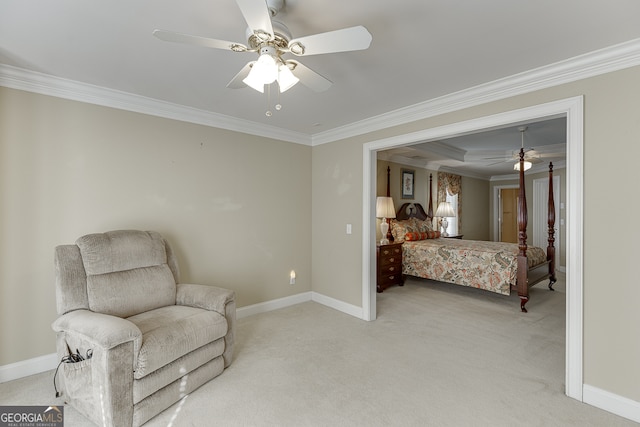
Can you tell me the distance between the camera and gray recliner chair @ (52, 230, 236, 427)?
5.85ft

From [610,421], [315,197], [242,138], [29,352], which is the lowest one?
[610,421]

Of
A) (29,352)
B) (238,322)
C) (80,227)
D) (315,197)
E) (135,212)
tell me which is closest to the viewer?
(29,352)

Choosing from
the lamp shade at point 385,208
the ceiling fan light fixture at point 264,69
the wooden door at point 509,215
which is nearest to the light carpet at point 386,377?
the lamp shade at point 385,208

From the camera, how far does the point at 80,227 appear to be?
2.71 meters

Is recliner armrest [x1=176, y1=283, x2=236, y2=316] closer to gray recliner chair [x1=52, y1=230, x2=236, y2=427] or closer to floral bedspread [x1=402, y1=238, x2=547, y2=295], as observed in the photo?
gray recliner chair [x1=52, y1=230, x2=236, y2=427]

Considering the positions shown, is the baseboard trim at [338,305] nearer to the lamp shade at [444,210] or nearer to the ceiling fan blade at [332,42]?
the ceiling fan blade at [332,42]

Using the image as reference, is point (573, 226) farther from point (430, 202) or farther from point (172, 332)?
point (430, 202)

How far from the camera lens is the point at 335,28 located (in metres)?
1.85

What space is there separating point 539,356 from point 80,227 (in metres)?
4.32

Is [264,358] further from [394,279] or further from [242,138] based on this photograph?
[394,279]

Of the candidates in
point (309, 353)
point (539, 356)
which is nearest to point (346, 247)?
point (309, 353)

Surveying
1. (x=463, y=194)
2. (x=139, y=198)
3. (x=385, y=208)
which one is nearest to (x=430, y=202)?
(x=463, y=194)

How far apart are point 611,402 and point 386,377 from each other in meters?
1.49

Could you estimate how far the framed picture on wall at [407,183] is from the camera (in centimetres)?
608
